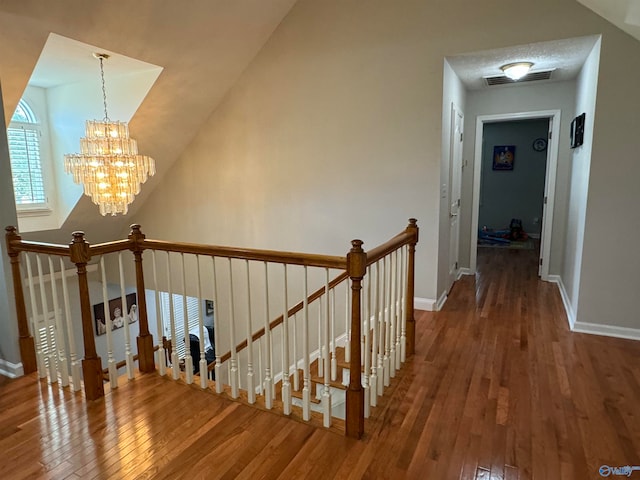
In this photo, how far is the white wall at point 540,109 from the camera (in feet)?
15.4

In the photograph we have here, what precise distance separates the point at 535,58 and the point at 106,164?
4.16m

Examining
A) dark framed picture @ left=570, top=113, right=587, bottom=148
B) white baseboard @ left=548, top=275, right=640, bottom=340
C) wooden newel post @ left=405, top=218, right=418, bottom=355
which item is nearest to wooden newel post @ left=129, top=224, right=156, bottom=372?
wooden newel post @ left=405, top=218, right=418, bottom=355

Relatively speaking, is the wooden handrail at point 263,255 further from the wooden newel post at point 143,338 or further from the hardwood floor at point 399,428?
the hardwood floor at point 399,428

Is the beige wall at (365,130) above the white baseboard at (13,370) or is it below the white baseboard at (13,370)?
above

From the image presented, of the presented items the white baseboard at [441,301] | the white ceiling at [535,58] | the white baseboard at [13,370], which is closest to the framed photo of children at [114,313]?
the white baseboard at [13,370]

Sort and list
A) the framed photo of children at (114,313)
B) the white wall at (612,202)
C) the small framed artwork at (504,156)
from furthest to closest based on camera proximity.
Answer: the small framed artwork at (504,156) → the framed photo of children at (114,313) → the white wall at (612,202)

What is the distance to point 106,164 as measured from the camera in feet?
12.9

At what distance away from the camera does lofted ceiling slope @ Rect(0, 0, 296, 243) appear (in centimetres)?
306

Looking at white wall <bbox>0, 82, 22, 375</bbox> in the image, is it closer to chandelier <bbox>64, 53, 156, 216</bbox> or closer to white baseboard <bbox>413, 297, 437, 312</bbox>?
chandelier <bbox>64, 53, 156, 216</bbox>

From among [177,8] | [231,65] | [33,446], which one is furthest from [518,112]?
→ [33,446]

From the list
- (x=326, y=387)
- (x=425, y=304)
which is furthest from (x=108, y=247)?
(x=425, y=304)

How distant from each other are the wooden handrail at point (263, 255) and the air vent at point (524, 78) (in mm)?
3530

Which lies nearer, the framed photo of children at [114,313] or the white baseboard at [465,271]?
the white baseboard at [465,271]

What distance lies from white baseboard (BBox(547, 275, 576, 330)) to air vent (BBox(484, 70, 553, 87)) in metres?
2.30
